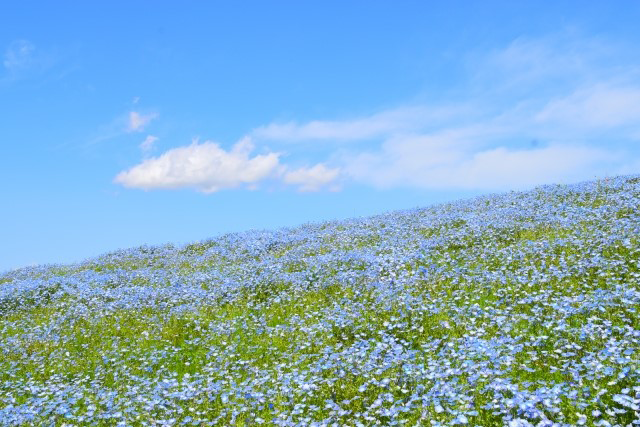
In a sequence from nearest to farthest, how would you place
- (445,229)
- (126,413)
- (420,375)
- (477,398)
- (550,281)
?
(477,398)
(420,375)
(126,413)
(550,281)
(445,229)

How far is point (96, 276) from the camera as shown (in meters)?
19.5

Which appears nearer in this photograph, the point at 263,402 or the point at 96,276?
the point at 263,402

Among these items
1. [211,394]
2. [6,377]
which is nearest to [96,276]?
[6,377]

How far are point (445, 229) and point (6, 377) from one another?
43.2 feet

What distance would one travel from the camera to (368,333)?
957 cm

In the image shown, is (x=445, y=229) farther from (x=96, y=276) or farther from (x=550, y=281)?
(x=96, y=276)

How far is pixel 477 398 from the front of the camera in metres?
6.55

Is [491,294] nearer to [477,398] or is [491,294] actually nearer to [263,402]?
[477,398]

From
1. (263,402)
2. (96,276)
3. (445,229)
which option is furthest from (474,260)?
(96,276)

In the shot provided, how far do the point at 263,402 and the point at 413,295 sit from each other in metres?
4.66

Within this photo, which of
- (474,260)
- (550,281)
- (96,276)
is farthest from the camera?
(96,276)

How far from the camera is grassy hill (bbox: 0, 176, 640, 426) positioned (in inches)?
259

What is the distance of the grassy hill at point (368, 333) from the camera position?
657cm

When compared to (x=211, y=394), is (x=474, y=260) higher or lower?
higher
